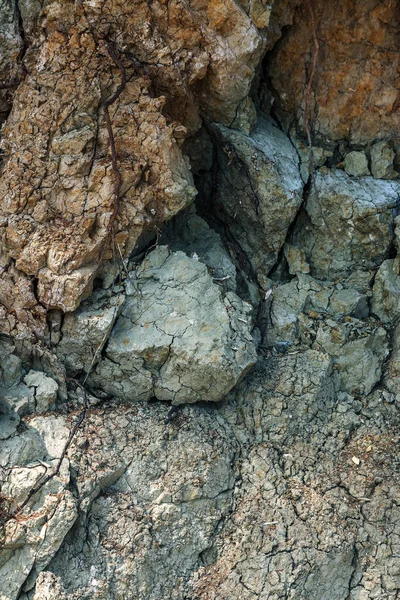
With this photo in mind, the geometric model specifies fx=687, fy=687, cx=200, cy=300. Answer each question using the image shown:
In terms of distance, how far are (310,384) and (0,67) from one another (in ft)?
9.20

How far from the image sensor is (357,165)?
16.5ft

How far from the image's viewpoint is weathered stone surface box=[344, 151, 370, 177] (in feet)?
16.5

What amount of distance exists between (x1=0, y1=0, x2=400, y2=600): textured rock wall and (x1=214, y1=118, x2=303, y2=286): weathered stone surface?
0.02 m

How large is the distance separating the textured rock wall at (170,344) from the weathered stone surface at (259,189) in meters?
0.02

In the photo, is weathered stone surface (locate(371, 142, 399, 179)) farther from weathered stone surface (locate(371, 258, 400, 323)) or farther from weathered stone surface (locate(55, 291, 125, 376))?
weathered stone surface (locate(55, 291, 125, 376))

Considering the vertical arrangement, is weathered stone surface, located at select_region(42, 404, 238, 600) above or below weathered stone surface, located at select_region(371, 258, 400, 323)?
below

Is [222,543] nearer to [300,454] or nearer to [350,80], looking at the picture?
[300,454]

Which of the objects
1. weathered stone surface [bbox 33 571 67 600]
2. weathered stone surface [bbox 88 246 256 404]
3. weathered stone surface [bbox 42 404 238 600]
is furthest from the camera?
weathered stone surface [bbox 88 246 256 404]

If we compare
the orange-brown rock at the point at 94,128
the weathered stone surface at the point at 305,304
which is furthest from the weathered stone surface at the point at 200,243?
the orange-brown rock at the point at 94,128

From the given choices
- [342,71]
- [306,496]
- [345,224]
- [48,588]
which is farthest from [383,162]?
[48,588]

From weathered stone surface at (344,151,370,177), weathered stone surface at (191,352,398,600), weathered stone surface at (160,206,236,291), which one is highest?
weathered stone surface at (344,151,370,177)

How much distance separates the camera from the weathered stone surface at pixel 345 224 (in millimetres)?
4871

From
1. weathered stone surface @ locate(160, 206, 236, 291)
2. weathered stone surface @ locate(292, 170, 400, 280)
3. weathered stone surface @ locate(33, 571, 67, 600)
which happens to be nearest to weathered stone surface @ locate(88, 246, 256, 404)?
weathered stone surface @ locate(160, 206, 236, 291)

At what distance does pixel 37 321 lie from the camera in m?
4.30
